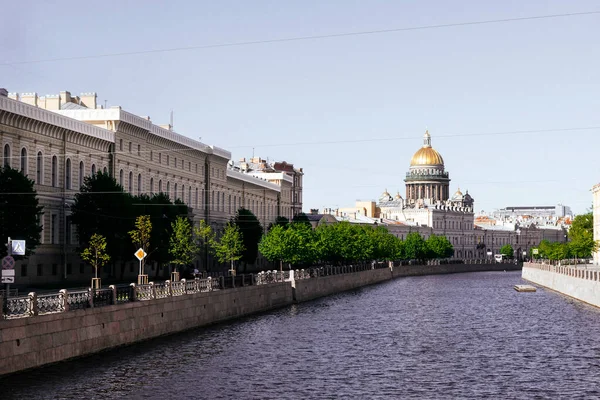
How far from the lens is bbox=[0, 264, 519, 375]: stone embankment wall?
105 feet

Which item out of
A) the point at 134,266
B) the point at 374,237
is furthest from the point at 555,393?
the point at 374,237

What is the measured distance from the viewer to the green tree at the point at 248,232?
360 feet

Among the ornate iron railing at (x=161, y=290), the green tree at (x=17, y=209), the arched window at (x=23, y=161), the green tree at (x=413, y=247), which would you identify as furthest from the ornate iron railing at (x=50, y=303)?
the green tree at (x=413, y=247)

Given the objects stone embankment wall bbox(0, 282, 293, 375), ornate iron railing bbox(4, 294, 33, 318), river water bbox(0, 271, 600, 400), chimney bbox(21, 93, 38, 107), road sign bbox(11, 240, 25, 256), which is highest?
chimney bbox(21, 93, 38, 107)

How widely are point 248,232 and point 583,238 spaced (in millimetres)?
60288

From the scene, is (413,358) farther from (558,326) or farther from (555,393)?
(558,326)

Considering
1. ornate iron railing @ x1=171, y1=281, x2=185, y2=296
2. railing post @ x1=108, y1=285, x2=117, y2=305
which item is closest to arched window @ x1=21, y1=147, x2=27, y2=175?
ornate iron railing @ x1=171, y1=281, x2=185, y2=296

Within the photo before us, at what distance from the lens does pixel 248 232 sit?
362 ft

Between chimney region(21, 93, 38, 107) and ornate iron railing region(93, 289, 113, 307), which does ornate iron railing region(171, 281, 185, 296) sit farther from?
chimney region(21, 93, 38, 107)

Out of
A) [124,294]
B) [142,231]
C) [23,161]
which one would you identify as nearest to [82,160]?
[142,231]

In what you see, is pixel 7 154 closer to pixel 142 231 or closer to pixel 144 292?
pixel 142 231

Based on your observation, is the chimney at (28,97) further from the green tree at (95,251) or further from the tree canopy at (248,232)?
the tree canopy at (248,232)

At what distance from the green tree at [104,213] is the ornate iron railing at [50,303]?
107 feet

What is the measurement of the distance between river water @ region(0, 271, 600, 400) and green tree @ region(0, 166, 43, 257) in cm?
1239
